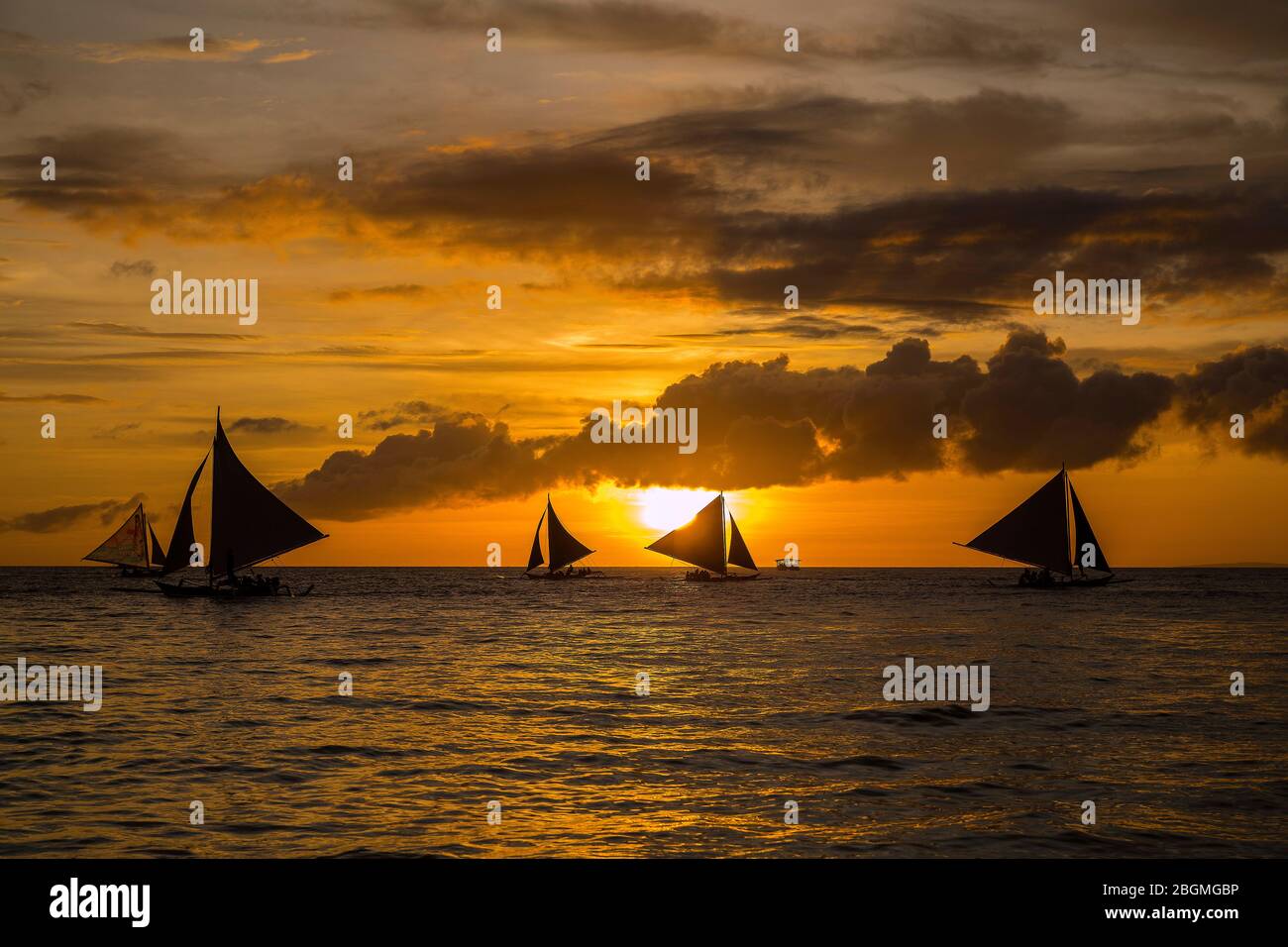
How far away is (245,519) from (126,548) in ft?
301

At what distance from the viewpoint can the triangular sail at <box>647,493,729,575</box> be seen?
422 feet

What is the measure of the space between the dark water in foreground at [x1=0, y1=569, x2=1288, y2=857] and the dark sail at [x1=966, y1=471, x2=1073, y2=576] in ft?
156

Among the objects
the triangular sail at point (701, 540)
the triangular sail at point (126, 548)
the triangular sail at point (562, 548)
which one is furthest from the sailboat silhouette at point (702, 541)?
the triangular sail at point (126, 548)

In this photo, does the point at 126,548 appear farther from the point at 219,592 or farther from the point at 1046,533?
the point at 1046,533

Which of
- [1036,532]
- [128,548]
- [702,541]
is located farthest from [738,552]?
[128,548]

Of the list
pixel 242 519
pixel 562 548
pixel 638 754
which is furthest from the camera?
pixel 562 548

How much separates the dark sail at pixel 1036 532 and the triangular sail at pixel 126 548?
11922 centimetres

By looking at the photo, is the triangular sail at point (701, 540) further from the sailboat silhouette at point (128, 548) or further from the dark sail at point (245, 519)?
the sailboat silhouette at point (128, 548)

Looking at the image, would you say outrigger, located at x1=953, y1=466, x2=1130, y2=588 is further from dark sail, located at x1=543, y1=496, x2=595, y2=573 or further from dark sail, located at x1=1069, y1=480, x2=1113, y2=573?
dark sail, located at x1=543, y1=496, x2=595, y2=573

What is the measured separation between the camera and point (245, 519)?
84.0 metres

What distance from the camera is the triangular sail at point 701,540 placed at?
128500 millimetres

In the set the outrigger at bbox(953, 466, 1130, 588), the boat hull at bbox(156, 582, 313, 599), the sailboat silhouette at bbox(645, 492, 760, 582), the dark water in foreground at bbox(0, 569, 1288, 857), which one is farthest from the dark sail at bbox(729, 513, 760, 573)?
the dark water in foreground at bbox(0, 569, 1288, 857)

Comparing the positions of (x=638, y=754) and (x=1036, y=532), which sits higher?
(x=1036, y=532)
